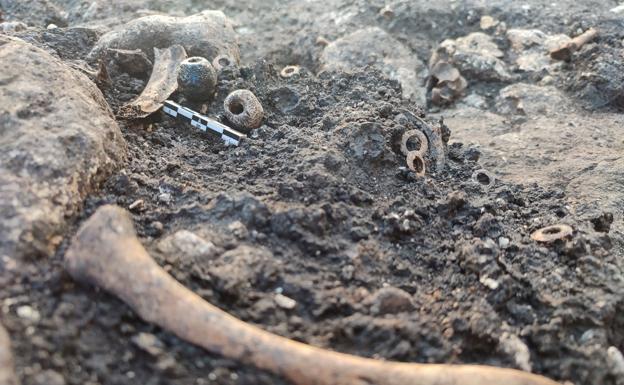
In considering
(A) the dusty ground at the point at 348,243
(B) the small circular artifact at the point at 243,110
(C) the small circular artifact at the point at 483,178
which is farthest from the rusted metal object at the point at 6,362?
(C) the small circular artifact at the point at 483,178

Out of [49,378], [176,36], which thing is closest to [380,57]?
[176,36]

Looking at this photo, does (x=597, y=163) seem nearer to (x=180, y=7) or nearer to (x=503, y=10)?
(x=503, y=10)

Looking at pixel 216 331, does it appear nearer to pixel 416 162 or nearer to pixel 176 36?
pixel 416 162

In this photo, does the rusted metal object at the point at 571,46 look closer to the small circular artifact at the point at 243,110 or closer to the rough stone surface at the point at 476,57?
the rough stone surface at the point at 476,57

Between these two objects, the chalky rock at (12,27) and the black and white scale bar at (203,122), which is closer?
the black and white scale bar at (203,122)

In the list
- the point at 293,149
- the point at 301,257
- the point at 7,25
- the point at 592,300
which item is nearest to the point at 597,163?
the point at 592,300

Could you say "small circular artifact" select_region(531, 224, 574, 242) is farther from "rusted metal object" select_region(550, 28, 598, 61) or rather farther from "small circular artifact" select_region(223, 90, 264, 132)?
"rusted metal object" select_region(550, 28, 598, 61)
